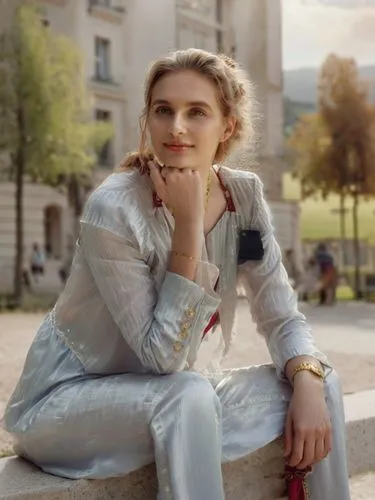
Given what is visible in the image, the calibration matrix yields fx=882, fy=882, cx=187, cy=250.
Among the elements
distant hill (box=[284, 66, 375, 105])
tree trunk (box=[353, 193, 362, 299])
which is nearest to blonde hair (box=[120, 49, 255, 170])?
tree trunk (box=[353, 193, 362, 299])

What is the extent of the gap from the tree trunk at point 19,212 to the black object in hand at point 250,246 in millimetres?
10448

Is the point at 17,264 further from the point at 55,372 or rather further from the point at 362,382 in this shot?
the point at 55,372

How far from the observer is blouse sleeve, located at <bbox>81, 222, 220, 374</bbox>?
5.75ft

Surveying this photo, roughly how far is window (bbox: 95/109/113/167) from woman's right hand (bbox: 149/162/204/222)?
12.2 m

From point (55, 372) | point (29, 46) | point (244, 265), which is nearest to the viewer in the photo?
point (55, 372)

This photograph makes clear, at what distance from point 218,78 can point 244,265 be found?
448mm

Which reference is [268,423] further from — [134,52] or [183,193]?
[134,52]

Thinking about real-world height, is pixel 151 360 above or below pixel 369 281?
above

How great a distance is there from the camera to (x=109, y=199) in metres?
1.83

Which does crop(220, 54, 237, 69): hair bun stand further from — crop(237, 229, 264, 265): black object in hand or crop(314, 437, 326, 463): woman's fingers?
crop(314, 437, 326, 463): woman's fingers

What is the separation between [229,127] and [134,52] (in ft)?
43.2

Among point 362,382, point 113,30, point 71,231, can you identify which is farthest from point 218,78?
point 113,30

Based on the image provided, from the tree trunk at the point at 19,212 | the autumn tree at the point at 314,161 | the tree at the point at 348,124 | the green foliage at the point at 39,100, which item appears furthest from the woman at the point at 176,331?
the tree at the point at 348,124

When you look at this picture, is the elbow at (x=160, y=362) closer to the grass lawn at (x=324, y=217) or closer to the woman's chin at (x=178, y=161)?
the woman's chin at (x=178, y=161)
